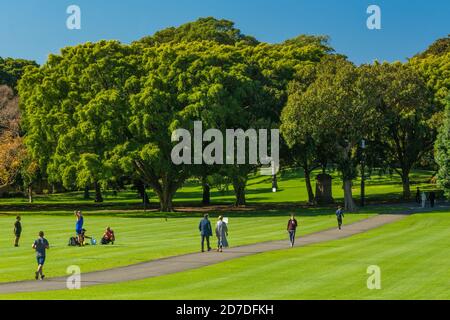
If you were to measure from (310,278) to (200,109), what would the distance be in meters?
45.9

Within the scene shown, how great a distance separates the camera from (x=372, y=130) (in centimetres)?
7156

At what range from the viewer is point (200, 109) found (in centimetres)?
7025

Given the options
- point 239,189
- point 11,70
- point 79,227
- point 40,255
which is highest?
point 11,70

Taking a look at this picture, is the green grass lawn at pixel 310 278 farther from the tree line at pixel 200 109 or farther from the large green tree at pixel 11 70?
the large green tree at pixel 11 70

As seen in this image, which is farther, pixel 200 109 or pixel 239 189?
pixel 239 189

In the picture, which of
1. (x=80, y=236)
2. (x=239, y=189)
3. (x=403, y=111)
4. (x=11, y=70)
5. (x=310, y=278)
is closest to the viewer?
(x=310, y=278)

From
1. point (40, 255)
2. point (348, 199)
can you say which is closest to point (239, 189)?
point (348, 199)

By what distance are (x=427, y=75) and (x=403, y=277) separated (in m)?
64.8

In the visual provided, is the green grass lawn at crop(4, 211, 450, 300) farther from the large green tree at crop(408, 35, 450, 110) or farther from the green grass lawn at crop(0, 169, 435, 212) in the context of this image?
the green grass lawn at crop(0, 169, 435, 212)

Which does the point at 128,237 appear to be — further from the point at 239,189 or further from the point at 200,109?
the point at 239,189

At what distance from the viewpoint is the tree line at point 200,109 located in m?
68.2
